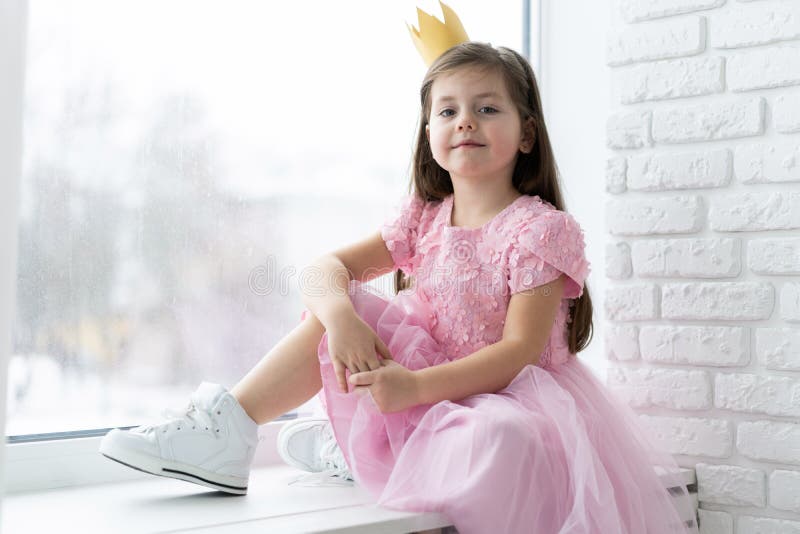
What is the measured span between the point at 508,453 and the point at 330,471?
35 cm

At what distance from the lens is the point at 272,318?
5.60 ft

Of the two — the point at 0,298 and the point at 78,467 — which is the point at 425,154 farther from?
the point at 0,298

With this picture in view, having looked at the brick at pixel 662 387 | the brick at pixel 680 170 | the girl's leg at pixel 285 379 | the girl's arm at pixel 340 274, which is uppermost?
the brick at pixel 680 170

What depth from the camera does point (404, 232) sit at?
1598 mm

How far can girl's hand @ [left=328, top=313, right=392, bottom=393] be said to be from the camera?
130cm

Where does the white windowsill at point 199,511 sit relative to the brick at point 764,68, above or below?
below

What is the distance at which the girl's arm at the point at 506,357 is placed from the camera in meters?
1.30

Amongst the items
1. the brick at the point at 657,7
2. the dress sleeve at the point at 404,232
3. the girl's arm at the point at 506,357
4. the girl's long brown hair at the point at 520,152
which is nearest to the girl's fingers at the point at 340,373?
the girl's arm at the point at 506,357

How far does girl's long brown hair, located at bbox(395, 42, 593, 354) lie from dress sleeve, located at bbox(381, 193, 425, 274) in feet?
0.13

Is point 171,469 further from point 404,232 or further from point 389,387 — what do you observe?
point 404,232

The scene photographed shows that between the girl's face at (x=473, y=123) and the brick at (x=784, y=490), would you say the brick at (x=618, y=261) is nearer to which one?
the girl's face at (x=473, y=123)

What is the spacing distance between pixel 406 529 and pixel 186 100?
32.7 inches

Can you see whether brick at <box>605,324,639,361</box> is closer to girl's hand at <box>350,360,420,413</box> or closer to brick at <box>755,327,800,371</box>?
brick at <box>755,327,800,371</box>

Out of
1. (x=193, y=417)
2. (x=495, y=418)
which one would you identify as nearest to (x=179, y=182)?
(x=193, y=417)
